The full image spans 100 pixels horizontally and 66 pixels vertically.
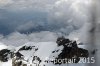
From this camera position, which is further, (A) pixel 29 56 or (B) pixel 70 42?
(A) pixel 29 56

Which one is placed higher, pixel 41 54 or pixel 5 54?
pixel 5 54

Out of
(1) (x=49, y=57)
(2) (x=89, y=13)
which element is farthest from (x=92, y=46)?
(1) (x=49, y=57)

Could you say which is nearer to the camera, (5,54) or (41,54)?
(41,54)

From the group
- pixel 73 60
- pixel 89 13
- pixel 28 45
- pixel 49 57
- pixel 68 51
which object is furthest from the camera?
pixel 28 45

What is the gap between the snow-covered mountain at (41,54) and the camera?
87.4 metres

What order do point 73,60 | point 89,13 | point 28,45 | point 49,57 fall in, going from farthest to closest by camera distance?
1. point 28,45
2. point 49,57
3. point 73,60
4. point 89,13

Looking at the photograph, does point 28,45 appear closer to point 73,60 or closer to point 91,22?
point 73,60

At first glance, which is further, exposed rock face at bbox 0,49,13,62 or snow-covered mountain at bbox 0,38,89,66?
exposed rock face at bbox 0,49,13,62

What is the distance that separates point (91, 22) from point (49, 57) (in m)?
102

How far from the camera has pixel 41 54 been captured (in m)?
109

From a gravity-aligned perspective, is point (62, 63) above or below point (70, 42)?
below

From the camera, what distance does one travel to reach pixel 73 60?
312 ft

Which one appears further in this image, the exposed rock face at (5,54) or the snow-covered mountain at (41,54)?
the exposed rock face at (5,54)

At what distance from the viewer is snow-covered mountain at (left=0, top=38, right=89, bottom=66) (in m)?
87.4
